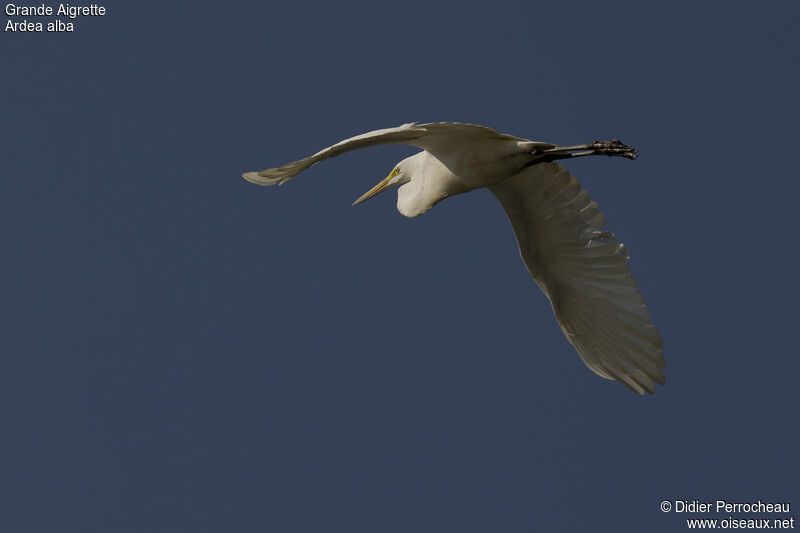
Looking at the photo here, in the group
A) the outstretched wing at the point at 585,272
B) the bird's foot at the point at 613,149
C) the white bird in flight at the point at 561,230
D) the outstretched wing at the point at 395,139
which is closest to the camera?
the outstretched wing at the point at 395,139

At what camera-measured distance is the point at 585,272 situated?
10.2 meters

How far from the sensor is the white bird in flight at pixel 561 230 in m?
9.05

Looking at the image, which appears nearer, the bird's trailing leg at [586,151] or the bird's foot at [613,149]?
the bird's trailing leg at [586,151]

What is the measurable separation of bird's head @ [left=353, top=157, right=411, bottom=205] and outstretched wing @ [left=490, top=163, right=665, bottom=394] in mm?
741

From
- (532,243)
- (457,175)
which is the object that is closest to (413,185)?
(457,175)

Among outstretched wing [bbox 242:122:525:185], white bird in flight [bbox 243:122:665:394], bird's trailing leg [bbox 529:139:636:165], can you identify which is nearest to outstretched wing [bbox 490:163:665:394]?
white bird in flight [bbox 243:122:665:394]

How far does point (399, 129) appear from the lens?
7453 millimetres

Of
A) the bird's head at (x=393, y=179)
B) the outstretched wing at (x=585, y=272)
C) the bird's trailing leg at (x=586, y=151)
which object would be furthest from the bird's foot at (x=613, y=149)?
the bird's head at (x=393, y=179)

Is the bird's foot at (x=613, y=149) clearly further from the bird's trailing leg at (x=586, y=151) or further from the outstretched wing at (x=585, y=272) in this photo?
the outstretched wing at (x=585, y=272)

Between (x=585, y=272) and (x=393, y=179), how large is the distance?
70.5 inches

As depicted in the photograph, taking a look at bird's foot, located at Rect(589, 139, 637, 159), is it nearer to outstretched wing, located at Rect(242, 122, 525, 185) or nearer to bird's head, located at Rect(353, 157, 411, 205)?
outstretched wing, located at Rect(242, 122, 525, 185)

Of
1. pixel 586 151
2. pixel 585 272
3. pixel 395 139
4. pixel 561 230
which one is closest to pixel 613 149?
pixel 586 151

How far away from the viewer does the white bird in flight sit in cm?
905

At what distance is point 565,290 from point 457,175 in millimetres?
1857
